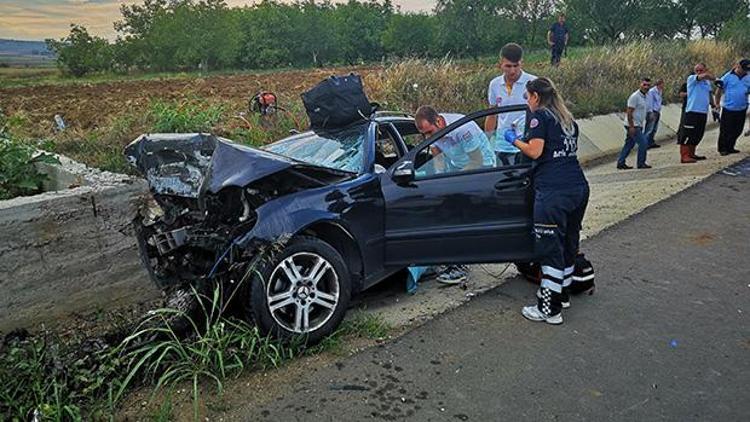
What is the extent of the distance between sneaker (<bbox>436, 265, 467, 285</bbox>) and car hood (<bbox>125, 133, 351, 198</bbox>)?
1.47m

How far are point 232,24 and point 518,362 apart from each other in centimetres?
6086

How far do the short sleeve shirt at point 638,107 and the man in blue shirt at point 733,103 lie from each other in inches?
70.7

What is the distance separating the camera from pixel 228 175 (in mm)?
3965

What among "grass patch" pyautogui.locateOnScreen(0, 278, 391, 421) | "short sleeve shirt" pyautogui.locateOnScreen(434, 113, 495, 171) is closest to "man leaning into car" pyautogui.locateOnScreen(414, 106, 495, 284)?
"short sleeve shirt" pyautogui.locateOnScreen(434, 113, 495, 171)

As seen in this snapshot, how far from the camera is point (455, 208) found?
185 inches

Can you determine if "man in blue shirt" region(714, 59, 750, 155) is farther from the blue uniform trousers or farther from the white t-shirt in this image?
the blue uniform trousers

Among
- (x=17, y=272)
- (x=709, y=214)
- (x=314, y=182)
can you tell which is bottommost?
(x=709, y=214)

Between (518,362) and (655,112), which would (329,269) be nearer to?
(518,362)

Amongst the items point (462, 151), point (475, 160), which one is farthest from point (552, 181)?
point (462, 151)

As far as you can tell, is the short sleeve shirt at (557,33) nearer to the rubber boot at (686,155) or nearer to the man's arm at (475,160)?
the rubber boot at (686,155)

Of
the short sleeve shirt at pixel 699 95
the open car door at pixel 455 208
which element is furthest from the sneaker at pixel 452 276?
the short sleeve shirt at pixel 699 95

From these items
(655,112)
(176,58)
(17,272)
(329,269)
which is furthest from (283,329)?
(176,58)

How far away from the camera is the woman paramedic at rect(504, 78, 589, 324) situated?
435 centimetres

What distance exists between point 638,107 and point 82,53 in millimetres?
48123
